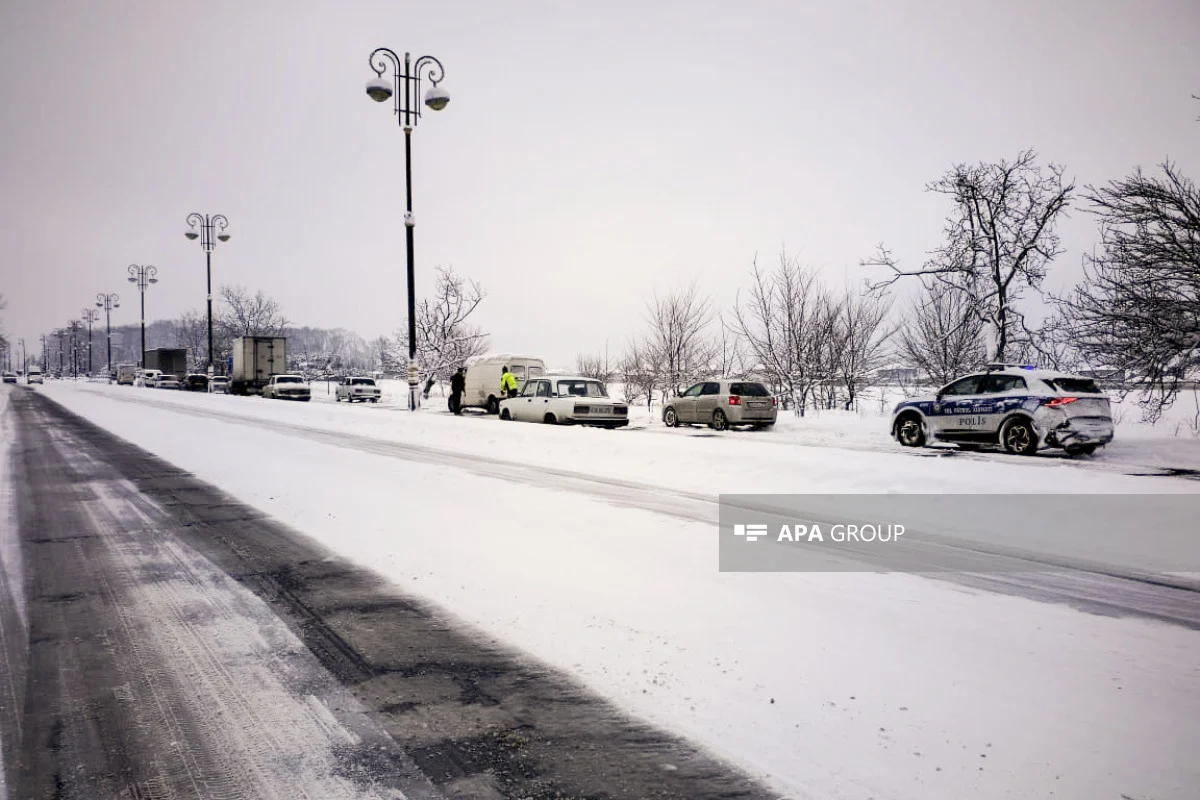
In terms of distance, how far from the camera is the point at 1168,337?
13695 millimetres

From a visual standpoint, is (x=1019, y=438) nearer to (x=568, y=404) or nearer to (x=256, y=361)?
(x=568, y=404)

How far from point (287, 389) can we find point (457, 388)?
59.2ft

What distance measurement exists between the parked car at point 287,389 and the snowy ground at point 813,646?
34.4 metres

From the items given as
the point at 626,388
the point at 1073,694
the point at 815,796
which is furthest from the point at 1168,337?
the point at 626,388

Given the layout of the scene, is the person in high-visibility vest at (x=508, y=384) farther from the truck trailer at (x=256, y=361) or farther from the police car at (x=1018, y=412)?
the truck trailer at (x=256, y=361)

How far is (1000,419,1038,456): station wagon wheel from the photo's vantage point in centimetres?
1345

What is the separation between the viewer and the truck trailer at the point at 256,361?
44594mm

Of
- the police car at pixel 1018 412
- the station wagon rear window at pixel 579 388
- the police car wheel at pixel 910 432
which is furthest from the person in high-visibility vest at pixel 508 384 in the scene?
the police car at pixel 1018 412

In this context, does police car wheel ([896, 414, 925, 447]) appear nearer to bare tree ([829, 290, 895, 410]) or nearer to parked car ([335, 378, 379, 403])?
bare tree ([829, 290, 895, 410])

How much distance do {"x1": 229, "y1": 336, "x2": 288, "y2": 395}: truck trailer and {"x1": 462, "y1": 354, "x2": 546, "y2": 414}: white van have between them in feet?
75.1

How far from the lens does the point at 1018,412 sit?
Answer: 534 inches

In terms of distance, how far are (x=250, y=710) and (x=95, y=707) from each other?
79cm

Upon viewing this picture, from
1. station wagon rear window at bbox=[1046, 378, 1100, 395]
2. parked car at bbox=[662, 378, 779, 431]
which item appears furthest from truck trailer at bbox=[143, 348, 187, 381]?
station wagon rear window at bbox=[1046, 378, 1100, 395]

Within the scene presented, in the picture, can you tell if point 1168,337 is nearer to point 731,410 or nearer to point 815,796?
point 731,410
